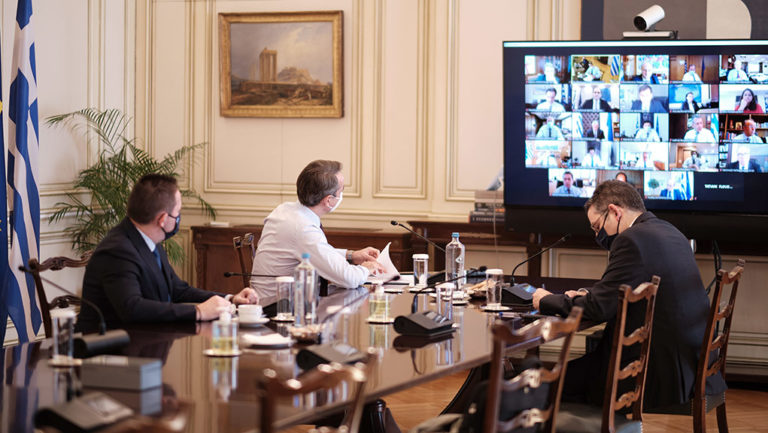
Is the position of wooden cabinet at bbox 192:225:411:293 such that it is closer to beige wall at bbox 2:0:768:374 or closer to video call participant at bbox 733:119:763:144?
beige wall at bbox 2:0:768:374

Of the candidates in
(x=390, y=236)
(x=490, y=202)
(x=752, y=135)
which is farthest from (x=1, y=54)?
(x=752, y=135)

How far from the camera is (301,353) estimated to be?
2.69 metres

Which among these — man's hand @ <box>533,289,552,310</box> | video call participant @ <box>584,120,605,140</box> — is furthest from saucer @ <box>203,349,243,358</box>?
video call participant @ <box>584,120,605,140</box>

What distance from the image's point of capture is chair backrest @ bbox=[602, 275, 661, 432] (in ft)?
10.5

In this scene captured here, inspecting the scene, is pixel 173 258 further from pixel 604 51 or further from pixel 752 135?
pixel 752 135

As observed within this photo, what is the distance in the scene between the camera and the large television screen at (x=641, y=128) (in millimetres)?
5516

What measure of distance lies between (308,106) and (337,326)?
368cm

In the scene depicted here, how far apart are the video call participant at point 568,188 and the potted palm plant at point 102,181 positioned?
268 cm

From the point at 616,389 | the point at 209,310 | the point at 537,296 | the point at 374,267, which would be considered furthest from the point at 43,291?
Answer: the point at 616,389

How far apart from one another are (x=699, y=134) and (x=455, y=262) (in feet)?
5.94

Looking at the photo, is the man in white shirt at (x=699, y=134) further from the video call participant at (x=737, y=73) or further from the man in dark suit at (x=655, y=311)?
the man in dark suit at (x=655, y=311)

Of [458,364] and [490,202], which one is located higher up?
[490,202]

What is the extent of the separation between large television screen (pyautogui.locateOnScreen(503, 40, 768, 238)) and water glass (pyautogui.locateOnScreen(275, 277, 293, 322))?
2.71 metres

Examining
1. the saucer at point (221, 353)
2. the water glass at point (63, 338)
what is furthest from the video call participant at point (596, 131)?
the water glass at point (63, 338)
